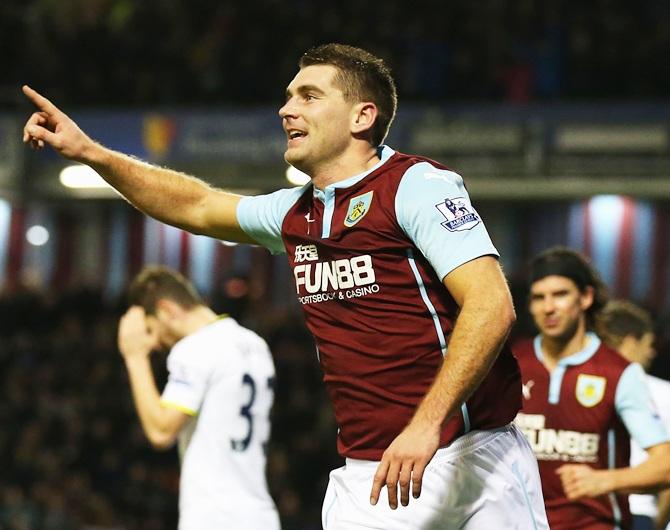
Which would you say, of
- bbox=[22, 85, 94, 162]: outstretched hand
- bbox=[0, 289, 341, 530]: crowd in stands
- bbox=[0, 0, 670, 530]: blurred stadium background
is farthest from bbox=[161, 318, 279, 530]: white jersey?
bbox=[0, 0, 670, 530]: blurred stadium background

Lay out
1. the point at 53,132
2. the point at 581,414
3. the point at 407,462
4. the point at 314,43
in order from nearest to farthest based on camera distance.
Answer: the point at 407,462, the point at 53,132, the point at 581,414, the point at 314,43

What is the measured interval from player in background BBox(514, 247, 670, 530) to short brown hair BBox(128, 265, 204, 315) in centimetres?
162

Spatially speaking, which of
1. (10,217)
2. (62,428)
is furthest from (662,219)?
(10,217)

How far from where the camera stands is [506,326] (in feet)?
10.0

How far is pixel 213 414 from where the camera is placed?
526 cm

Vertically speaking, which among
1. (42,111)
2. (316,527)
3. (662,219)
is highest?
(662,219)

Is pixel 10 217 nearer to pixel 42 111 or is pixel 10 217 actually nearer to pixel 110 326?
pixel 110 326

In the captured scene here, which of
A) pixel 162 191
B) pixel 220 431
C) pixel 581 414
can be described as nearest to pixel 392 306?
pixel 162 191

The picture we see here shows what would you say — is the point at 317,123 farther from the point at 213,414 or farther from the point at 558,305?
the point at 213,414

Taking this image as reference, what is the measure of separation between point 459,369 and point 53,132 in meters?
1.52

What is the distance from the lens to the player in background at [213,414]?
17.0 ft

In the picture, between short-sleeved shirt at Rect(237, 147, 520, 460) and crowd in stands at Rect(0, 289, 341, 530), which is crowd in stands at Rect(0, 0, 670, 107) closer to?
crowd in stands at Rect(0, 289, 341, 530)

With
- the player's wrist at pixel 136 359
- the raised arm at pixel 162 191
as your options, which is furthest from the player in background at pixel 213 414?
the raised arm at pixel 162 191

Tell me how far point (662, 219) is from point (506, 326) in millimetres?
12249
